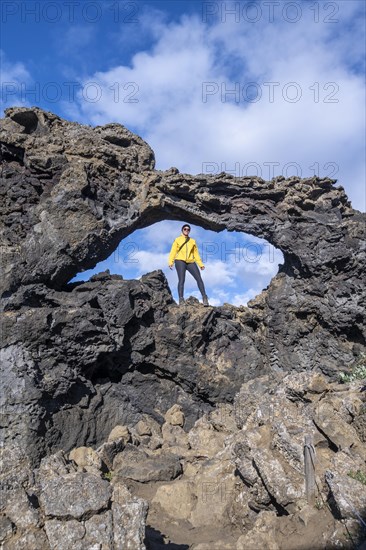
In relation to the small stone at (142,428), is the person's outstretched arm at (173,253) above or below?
above

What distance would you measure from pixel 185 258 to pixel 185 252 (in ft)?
0.64

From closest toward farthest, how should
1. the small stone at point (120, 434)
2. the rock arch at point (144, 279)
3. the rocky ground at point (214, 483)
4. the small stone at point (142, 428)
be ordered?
the rocky ground at point (214, 483)
the small stone at point (120, 434)
the rock arch at point (144, 279)
the small stone at point (142, 428)

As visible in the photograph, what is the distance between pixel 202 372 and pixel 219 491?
13.9 ft

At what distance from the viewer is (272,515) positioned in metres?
8.18

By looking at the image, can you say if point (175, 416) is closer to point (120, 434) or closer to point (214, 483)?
point (120, 434)

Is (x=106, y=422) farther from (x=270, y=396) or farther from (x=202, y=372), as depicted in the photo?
(x=270, y=396)

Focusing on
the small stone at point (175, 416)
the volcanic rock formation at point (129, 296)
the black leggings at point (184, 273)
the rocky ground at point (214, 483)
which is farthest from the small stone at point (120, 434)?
the black leggings at point (184, 273)

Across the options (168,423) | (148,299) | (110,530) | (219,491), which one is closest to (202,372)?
(168,423)

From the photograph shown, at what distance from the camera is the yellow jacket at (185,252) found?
49.3 ft

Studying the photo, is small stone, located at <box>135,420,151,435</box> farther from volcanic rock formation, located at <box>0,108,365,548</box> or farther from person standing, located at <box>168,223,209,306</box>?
person standing, located at <box>168,223,209,306</box>

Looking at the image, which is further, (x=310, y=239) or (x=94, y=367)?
(x=310, y=239)

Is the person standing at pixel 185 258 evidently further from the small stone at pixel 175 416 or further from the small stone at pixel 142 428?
the small stone at pixel 142 428

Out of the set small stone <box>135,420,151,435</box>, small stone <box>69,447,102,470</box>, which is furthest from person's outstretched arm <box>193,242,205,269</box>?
small stone <box>69,447,102,470</box>

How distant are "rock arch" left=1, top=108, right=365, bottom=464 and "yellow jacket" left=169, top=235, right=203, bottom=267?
0.75 metres
